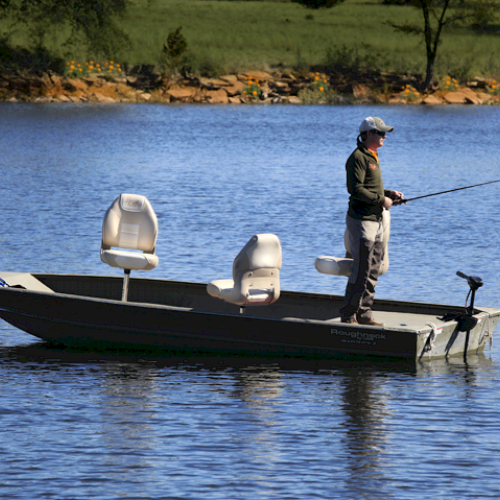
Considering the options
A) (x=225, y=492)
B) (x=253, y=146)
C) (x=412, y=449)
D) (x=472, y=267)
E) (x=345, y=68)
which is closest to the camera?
(x=225, y=492)

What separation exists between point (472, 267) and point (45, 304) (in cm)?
737

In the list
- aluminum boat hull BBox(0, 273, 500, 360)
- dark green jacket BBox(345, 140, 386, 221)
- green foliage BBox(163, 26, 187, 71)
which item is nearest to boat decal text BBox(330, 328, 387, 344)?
aluminum boat hull BBox(0, 273, 500, 360)

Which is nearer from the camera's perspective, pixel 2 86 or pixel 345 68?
pixel 2 86

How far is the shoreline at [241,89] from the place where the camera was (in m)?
61.0

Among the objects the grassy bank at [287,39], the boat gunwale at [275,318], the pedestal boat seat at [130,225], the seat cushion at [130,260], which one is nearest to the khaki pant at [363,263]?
the boat gunwale at [275,318]

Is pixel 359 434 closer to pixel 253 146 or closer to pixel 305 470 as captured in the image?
pixel 305 470

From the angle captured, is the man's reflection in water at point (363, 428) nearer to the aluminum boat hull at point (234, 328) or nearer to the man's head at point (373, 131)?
the aluminum boat hull at point (234, 328)

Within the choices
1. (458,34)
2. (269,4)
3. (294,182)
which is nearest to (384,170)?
(294,182)

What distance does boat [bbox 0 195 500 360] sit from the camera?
10.6 meters

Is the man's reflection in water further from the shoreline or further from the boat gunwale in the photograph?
the shoreline

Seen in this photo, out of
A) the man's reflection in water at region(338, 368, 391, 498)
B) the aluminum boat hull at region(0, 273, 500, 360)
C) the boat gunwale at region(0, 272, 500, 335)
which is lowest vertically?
the man's reflection in water at region(338, 368, 391, 498)

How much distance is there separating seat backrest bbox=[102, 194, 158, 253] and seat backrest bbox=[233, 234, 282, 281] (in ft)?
3.99

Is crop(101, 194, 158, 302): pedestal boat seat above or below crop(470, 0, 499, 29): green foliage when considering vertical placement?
below

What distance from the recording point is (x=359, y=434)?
28.2 ft
